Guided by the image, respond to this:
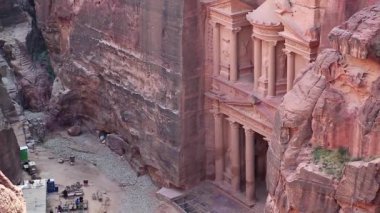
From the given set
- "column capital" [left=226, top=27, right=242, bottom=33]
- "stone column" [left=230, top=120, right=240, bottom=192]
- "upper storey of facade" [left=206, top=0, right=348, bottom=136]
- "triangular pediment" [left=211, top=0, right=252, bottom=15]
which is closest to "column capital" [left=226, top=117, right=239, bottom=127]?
"stone column" [left=230, top=120, right=240, bottom=192]

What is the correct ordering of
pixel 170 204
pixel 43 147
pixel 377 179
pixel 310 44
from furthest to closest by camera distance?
pixel 43 147, pixel 170 204, pixel 310 44, pixel 377 179

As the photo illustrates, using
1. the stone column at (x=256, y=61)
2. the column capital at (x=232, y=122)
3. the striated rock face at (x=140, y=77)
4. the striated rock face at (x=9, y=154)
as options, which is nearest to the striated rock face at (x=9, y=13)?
the striated rock face at (x=140, y=77)

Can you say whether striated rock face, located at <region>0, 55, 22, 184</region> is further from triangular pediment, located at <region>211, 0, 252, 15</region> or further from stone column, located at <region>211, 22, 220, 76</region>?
triangular pediment, located at <region>211, 0, 252, 15</region>

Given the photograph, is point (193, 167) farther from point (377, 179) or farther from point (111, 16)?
point (377, 179)

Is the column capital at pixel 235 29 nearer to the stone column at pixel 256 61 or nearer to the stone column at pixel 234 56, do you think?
the stone column at pixel 234 56

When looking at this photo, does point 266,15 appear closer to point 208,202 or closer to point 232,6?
point 232,6

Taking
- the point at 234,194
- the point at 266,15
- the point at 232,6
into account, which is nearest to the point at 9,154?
the point at 234,194

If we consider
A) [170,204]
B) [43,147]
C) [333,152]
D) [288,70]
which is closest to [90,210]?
[170,204]
